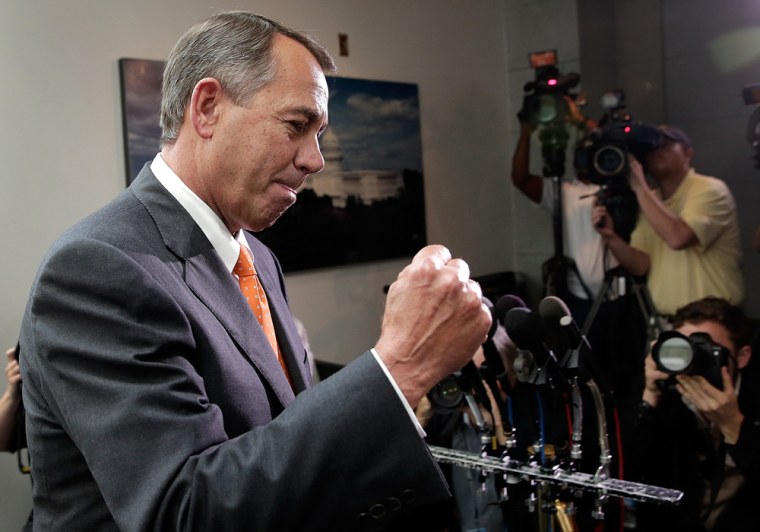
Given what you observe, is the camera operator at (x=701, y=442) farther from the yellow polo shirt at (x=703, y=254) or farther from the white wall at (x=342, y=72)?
the white wall at (x=342, y=72)

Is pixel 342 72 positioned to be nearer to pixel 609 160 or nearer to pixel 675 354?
pixel 609 160

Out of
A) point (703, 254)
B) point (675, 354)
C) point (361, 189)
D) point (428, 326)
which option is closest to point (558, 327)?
point (675, 354)

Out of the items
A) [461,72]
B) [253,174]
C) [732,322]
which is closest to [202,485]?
[253,174]

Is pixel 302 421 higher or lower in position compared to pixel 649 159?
lower

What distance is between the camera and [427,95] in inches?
168

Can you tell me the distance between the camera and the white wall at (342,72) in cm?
272

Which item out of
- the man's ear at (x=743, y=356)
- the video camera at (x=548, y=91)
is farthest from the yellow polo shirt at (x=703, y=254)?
the man's ear at (x=743, y=356)

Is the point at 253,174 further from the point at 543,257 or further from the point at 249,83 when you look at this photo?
the point at 543,257

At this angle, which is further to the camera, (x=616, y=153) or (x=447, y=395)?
(x=616, y=153)

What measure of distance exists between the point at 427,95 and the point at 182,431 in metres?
3.73

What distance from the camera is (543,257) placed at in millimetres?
Answer: 4848

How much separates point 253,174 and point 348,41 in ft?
9.80

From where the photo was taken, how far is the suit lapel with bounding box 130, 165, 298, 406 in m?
0.93

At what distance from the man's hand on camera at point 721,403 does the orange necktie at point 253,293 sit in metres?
1.19
